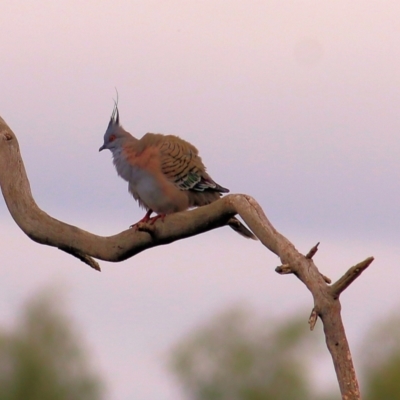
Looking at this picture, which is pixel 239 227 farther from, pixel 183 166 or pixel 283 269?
pixel 283 269

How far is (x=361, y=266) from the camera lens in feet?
16.6

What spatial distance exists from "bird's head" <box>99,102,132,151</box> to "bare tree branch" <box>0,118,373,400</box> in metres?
1.20

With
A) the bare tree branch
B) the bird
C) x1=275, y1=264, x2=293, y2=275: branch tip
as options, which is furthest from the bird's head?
x1=275, y1=264, x2=293, y2=275: branch tip

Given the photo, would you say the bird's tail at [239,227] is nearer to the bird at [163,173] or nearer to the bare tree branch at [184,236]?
the bare tree branch at [184,236]

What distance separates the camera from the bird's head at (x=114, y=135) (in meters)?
8.11

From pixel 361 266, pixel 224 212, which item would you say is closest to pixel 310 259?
pixel 361 266

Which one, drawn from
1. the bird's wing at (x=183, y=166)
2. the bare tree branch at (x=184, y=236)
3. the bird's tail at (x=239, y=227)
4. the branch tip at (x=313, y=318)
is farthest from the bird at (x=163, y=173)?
the branch tip at (x=313, y=318)

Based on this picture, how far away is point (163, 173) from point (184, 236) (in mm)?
1497

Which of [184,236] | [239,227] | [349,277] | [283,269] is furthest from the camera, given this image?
[239,227]

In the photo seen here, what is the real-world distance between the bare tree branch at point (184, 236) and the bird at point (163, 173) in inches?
32.7

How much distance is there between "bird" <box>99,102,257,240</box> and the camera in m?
7.46

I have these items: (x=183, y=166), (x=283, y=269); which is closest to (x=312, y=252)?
(x=283, y=269)

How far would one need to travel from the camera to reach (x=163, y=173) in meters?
7.66

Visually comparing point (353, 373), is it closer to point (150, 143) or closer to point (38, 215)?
point (38, 215)
